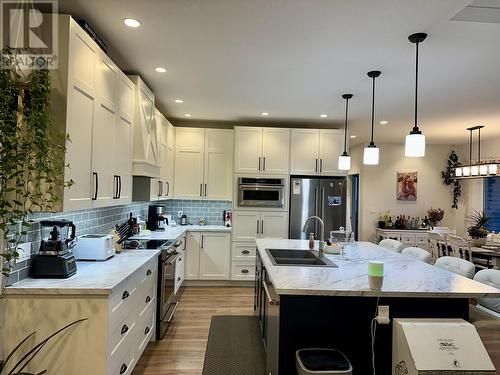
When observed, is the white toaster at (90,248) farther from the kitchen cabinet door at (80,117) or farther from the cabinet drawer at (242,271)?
the cabinet drawer at (242,271)

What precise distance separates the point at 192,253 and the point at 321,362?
346cm

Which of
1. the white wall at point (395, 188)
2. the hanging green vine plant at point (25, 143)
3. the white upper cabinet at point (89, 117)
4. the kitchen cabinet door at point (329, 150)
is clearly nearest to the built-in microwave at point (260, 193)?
the kitchen cabinet door at point (329, 150)

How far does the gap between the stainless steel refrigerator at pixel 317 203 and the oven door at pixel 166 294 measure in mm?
2158

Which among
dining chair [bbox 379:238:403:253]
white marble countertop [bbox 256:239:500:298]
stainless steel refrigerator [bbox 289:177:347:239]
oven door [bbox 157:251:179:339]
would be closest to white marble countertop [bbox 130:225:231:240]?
oven door [bbox 157:251:179:339]

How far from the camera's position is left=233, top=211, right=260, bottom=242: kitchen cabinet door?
518 cm

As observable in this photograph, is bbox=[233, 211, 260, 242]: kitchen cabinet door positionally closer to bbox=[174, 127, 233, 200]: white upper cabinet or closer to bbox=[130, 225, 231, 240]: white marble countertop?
bbox=[130, 225, 231, 240]: white marble countertop

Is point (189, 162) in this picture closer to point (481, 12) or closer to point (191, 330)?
point (191, 330)

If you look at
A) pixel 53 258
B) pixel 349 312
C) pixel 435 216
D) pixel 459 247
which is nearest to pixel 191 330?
pixel 53 258

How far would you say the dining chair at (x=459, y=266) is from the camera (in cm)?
275

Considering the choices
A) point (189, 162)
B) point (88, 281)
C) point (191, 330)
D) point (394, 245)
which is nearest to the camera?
point (88, 281)

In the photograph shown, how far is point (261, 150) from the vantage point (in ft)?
17.1

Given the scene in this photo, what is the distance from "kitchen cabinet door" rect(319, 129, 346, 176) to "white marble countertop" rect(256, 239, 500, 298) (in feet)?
8.00

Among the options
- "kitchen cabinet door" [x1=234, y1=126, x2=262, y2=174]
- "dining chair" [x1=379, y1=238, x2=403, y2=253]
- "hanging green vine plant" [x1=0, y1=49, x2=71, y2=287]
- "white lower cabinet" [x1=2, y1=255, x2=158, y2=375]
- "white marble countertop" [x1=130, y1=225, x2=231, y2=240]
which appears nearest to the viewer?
"hanging green vine plant" [x1=0, y1=49, x2=71, y2=287]

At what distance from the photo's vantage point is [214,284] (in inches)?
207
